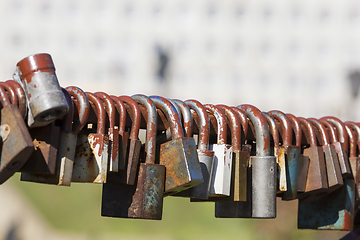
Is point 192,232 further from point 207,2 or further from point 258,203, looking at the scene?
point 207,2

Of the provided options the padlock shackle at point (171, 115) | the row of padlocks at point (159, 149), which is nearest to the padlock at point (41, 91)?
the row of padlocks at point (159, 149)

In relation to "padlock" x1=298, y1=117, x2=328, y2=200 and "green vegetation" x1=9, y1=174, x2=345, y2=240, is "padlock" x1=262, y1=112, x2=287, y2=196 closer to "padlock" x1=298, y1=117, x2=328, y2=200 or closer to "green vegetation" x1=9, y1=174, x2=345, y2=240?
"padlock" x1=298, y1=117, x2=328, y2=200

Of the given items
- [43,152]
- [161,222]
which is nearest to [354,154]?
[43,152]

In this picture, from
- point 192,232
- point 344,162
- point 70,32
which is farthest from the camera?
point 70,32

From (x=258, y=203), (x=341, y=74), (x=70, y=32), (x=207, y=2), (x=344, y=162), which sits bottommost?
(x=258, y=203)

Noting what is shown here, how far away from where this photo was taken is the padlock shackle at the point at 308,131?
1.05m

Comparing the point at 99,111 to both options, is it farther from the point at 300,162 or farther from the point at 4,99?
the point at 300,162

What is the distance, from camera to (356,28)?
20.5m

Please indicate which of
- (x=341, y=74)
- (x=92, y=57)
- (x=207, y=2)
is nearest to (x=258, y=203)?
(x=92, y=57)

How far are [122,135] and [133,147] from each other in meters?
0.03

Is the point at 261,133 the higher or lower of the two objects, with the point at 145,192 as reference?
higher

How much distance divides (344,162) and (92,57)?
17.4 metres

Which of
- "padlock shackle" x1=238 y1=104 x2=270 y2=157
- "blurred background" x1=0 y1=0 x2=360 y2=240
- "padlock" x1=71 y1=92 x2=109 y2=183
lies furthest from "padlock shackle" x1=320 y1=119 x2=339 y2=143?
"blurred background" x1=0 y1=0 x2=360 y2=240

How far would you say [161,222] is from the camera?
6.04 metres
